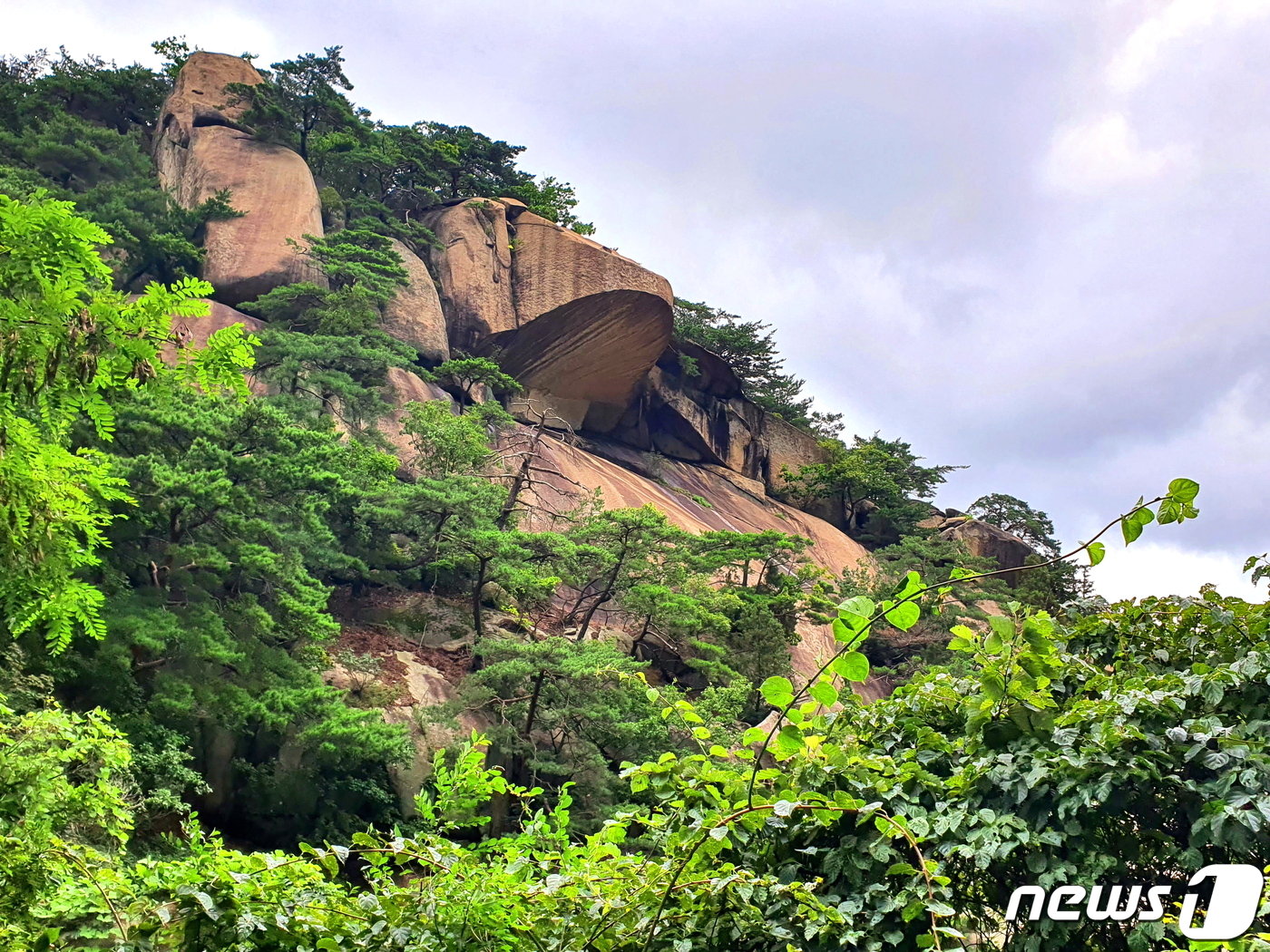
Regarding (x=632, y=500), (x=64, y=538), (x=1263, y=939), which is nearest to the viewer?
(x=1263, y=939)

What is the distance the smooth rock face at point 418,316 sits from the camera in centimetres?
2083

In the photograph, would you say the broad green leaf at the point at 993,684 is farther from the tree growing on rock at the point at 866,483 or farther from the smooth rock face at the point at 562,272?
the tree growing on rock at the point at 866,483

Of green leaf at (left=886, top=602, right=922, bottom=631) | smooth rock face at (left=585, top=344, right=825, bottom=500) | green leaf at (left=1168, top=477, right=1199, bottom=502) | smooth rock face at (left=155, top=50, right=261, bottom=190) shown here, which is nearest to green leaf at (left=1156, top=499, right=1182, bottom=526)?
green leaf at (left=1168, top=477, right=1199, bottom=502)

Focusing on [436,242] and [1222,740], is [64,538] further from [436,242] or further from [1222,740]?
[436,242]

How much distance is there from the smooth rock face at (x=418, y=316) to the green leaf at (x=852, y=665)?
2016 centimetres

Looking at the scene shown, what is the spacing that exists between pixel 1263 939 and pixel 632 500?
21.0 meters

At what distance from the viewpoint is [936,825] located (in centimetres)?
230

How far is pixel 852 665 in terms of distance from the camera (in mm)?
1497

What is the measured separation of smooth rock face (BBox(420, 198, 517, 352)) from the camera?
912 inches

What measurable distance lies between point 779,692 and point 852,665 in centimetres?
21

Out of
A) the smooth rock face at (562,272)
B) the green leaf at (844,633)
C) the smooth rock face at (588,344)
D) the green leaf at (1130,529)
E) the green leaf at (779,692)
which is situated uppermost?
the smooth rock face at (562,272)

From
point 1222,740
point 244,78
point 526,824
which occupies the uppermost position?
point 244,78

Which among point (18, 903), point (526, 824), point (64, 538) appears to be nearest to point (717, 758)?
point (526, 824)

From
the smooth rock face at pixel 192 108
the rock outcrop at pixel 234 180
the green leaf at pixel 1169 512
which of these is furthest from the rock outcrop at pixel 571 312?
the green leaf at pixel 1169 512
